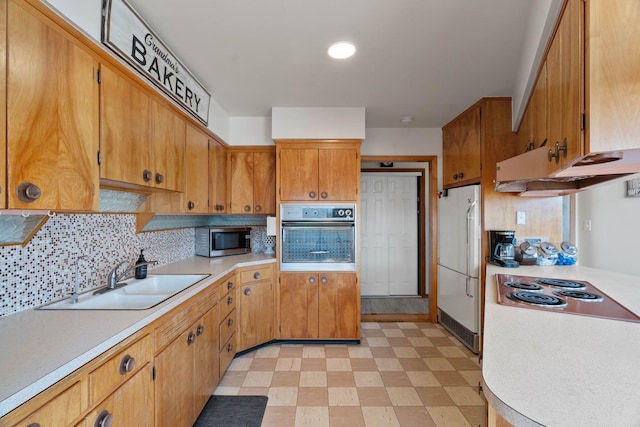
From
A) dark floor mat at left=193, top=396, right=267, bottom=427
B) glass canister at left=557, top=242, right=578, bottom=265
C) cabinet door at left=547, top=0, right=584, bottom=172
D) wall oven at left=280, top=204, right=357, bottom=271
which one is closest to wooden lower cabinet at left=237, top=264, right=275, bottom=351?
wall oven at left=280, top=204, right=357, bottom=271

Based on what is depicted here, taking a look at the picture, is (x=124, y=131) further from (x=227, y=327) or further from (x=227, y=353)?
(x=227, y=353)

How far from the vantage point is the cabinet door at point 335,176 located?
9.15 feet

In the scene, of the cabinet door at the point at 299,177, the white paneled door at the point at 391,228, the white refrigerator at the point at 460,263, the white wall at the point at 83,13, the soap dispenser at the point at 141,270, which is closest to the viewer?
the white wall at the point at 83,13

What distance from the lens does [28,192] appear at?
0.94m

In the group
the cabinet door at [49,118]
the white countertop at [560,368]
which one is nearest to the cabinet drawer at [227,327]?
the cabinet door at [49,118]

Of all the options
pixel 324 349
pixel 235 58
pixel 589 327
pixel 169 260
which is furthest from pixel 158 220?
pixel 589 327

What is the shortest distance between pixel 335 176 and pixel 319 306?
4.40 ft

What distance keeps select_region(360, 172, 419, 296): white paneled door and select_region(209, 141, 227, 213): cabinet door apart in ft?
7.46

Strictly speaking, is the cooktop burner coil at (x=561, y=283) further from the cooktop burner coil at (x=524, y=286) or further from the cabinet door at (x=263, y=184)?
the cabinet door at (x=263, y=184)

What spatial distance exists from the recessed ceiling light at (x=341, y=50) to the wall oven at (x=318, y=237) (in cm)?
138

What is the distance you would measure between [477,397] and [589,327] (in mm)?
1361

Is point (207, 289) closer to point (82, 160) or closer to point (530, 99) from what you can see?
point (82, 160)

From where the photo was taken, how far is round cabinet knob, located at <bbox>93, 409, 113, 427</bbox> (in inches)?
37.9

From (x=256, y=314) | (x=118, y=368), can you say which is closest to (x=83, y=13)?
(x=118, y=368)
